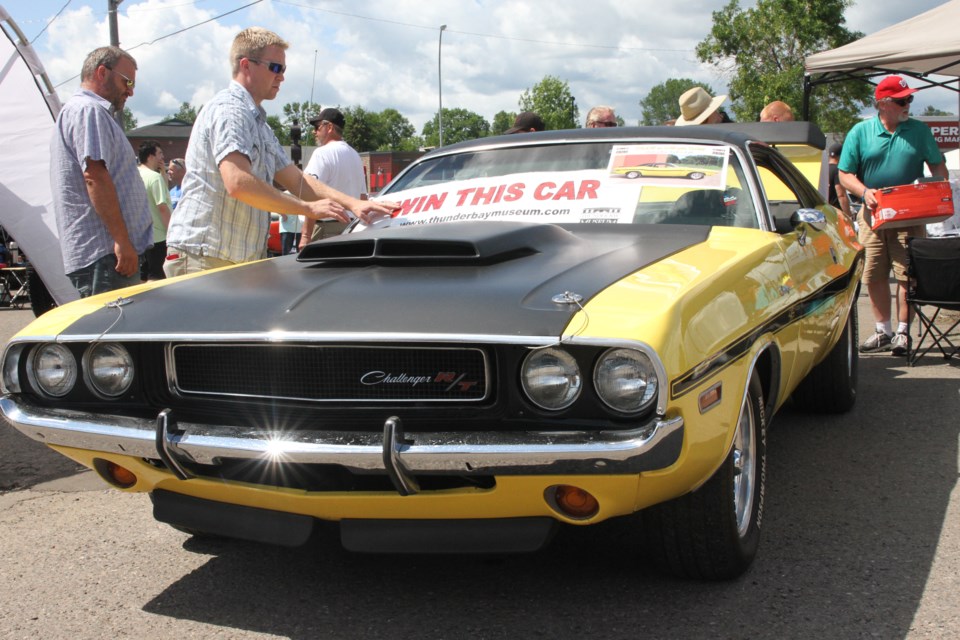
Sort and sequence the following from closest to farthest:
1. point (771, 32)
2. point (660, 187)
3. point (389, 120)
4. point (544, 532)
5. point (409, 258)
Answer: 1. point (544, 532)
2. point (409, 258)
3. point (660, 187)
4. point (771, 32)
5. point (389, 120)

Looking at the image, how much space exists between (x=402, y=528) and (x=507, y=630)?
41 cm

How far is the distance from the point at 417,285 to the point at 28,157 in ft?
17.2

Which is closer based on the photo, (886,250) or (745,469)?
(745,469)

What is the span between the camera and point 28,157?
6816mm

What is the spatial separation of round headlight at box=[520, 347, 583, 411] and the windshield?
1.40 m

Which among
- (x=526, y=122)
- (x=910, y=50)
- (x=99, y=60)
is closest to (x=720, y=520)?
(x=99, y=60)

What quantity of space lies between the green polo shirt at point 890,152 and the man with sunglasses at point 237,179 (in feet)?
14.5

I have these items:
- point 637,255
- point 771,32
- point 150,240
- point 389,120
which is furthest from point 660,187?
point 389,120

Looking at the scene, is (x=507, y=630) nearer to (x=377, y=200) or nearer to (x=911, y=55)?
(x=377, y=200)

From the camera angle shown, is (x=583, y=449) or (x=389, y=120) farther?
(x=389, y=120)

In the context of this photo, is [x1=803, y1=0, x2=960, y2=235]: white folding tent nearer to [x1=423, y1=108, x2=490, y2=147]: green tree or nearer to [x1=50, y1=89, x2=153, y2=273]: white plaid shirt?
[x1=50, y1=89, x2=153, y2=273]: white plaid shirt

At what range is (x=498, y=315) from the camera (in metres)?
2.34

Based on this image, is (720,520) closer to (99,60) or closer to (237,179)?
(237,179)

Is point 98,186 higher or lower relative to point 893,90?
lower
